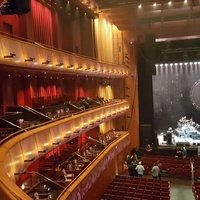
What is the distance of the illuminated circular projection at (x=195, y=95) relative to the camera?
28.3 m

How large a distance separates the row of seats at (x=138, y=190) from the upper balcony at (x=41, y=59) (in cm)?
565

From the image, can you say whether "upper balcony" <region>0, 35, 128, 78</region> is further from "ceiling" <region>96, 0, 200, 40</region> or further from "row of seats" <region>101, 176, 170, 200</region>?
"row of seats" <region>101, 176, 170, 200</region>

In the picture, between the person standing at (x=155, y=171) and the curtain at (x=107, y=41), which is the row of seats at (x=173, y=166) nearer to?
the person standing at (x=155, y=171)

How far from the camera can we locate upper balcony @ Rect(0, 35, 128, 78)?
9.71 meters

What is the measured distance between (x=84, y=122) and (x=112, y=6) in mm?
7765

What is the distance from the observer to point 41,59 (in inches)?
484

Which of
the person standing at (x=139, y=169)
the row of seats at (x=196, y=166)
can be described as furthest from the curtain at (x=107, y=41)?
the row of seats at (x=196, y=166)

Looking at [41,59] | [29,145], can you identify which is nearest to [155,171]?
[41,59]

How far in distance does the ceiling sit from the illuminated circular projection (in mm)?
5715

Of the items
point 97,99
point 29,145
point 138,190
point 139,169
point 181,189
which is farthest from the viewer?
point 97,99

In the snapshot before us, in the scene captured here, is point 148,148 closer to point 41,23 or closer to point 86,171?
point 41,23

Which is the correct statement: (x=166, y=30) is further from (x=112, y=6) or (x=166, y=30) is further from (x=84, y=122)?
(x=84, y=122)

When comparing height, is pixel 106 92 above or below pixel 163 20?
below

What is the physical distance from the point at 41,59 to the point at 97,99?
324 inches
